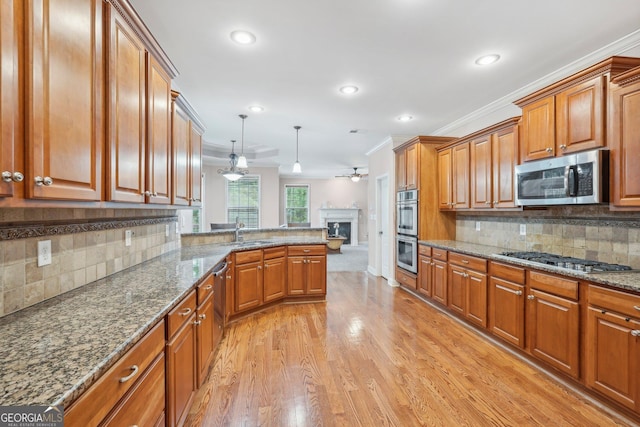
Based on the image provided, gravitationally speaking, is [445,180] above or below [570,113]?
below

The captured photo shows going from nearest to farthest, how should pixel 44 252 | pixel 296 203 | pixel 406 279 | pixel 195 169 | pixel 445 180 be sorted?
pixel 44 252 → pixel 195 169 → pixel 445 180 → pixel 406 279 → pixel 296 203

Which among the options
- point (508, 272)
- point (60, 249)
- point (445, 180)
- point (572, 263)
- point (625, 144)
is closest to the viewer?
point (60, 249)

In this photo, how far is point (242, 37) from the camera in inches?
93.5

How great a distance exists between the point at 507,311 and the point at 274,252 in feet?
8.65

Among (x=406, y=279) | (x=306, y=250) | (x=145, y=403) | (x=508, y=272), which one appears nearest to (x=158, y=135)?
(x=145, y=403)

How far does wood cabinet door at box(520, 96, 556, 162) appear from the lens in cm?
260

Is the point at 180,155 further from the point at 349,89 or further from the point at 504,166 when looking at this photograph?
the point at 504,166

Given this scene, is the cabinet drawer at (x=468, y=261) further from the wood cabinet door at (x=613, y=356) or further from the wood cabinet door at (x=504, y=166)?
the wood cabinet door at (x=613, y=356)

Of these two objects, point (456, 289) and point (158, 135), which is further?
point (456, 289)

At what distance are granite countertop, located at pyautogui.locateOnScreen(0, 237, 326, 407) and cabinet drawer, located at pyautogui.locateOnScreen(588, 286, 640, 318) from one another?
8.66 feet

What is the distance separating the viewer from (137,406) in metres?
1.14

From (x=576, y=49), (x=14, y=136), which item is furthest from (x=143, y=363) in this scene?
(x=576, y=49)

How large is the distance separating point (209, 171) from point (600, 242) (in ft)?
26.8

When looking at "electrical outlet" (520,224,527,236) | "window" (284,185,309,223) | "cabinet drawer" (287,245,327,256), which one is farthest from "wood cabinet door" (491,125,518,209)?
"window" (284,185,309,223)
